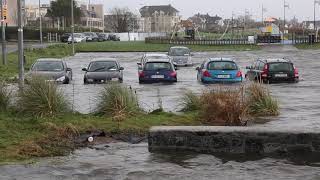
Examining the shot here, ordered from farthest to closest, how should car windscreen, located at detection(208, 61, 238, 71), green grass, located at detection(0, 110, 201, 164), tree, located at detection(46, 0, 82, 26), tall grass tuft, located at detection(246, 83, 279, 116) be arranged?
tree, located at detection(46, 0, 82, 26) < car windscreen, located at detection(208, 61, 238, 71) < tall grass tuft, located at detection(246, 83, 279, 116) < green grass, located at detection(0, 110, 201, 164)

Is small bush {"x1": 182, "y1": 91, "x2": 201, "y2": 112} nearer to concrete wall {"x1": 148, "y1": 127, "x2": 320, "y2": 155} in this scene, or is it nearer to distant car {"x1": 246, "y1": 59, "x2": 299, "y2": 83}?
concrete wall {"x1": 148, "y1": 127, "x2": 320, "y2": 155}

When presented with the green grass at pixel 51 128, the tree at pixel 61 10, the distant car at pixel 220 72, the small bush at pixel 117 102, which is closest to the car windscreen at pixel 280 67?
the distant car at pixel 220 72

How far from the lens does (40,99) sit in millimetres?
14242

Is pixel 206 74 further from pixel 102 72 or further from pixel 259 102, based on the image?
pixel 259 102

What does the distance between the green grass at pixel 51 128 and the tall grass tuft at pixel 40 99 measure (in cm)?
30

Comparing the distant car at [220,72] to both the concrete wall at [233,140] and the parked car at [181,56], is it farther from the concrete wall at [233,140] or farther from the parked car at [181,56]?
the concrete wall at [233,140]

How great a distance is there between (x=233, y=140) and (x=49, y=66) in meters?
21.0

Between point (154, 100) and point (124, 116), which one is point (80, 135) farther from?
point (154, 100)

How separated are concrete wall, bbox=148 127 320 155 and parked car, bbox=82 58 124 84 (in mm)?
18732

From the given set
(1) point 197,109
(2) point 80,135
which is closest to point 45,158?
(2) point 80,135

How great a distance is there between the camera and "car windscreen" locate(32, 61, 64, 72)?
99.8 feet

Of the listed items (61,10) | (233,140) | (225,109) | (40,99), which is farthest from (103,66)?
(61,10)

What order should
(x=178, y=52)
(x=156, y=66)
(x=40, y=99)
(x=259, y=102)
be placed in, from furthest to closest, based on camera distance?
(x=178, y=52) → (x=156, y=66) → (x=259, y=102) → (x=40, y=99)

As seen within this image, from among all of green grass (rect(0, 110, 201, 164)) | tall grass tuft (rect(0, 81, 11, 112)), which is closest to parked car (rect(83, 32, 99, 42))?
tall grass tuft (rect(0, 81, 11, 112))
